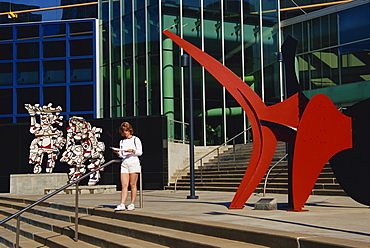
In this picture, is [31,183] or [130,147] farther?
[31,183]

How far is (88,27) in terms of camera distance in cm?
3688

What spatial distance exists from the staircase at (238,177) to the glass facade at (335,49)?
26.2 ft

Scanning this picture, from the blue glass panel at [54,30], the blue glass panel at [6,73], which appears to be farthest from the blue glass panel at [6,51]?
the blue glass panel at [54,30]

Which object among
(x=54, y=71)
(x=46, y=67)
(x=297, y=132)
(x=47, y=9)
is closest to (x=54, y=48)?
(x=46, y=67)

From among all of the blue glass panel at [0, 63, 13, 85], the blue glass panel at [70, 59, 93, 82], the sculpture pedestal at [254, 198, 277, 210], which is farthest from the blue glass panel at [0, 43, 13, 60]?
the sculpture pedestal at [254, 198, 277, 210]

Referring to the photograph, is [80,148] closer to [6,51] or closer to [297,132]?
[297,132]

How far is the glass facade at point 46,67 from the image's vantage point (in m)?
37.2

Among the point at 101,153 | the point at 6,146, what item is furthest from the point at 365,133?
the point at 6,146

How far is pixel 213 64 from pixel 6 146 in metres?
16.6

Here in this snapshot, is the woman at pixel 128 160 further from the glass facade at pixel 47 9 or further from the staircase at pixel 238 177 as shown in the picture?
the glass facade at pixel 47 9

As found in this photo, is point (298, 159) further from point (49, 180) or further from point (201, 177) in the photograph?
point (49, 180)

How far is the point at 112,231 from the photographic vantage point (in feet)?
31.3

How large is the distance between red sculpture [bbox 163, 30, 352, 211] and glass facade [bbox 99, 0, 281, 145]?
18924 millimetres

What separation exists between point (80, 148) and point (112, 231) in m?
12.4
